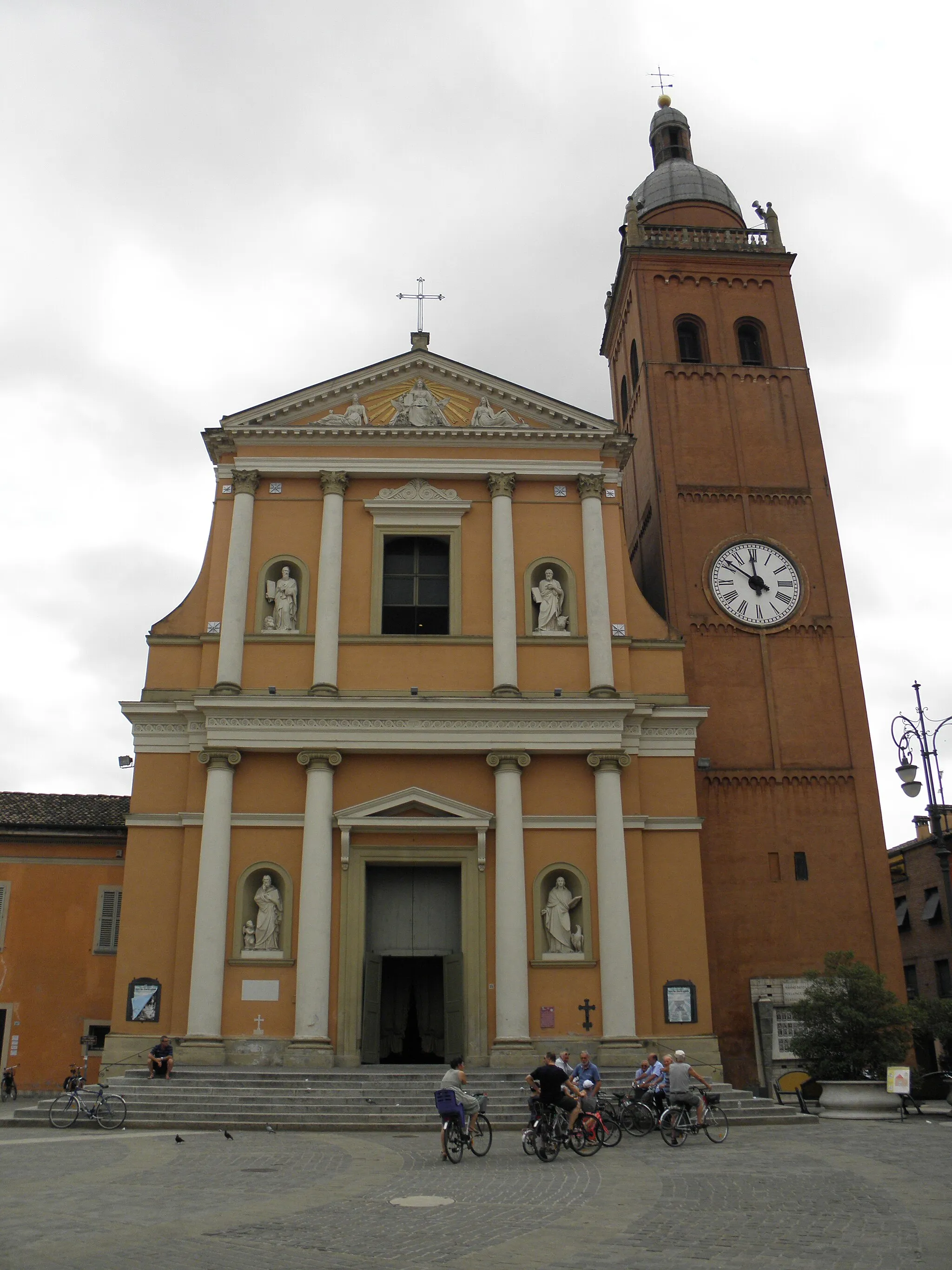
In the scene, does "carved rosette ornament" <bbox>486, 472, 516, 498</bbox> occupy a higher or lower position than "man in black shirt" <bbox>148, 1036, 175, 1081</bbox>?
higher

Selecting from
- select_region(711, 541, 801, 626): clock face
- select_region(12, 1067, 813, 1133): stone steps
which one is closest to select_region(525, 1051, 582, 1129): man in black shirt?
select_region(12, 1067, 813, 1133): stone steps

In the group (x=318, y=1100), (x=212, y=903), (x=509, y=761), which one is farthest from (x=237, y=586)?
(x=318, y=1100)

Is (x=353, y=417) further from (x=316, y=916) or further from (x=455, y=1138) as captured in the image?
(x=455, y=1138)

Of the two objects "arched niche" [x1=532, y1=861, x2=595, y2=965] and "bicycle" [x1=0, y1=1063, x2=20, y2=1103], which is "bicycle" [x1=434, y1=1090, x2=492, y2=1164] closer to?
"arched niche" [x1=532, y1=861, x2=595, y2=965]

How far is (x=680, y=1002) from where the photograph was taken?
826 inches

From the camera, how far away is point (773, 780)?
81.8 ft

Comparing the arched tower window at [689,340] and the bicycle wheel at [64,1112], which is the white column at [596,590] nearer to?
the arched tower window at [689,340]

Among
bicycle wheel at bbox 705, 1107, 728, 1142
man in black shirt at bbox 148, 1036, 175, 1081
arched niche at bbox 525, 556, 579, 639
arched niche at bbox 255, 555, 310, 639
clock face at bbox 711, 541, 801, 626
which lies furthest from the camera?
clock face at bbox 711, 541, 801, 626

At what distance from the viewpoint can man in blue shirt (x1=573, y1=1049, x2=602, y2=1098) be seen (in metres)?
15.8

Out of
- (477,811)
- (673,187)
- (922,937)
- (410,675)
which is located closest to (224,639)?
(410,675)

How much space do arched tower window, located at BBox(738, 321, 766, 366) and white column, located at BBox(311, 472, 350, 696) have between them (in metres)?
12.5

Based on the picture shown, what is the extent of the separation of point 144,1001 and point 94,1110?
12.7 ft

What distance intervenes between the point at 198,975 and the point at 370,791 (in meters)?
4.62

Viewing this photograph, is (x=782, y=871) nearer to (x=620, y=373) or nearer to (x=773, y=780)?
(x=773, y=780)
